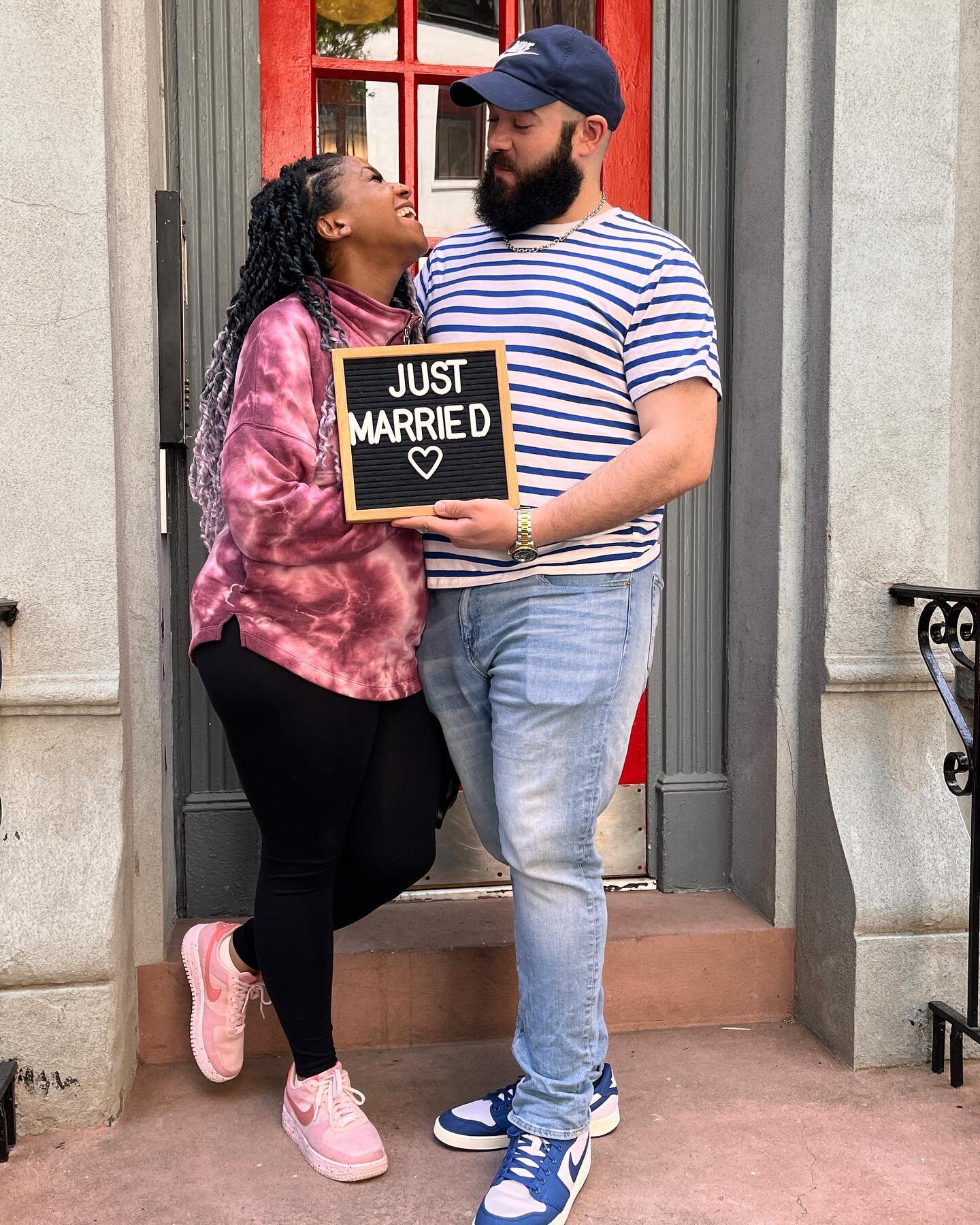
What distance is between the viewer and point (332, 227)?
8.20 ft

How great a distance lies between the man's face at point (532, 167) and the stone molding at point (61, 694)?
139cm

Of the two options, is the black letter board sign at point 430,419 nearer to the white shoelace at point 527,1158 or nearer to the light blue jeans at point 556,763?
the light blue jeans at point 556,763

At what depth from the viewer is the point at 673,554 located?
3.61 metres

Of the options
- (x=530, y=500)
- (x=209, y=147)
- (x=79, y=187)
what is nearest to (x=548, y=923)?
(x=530, y=500)

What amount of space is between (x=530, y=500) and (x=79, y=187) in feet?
4.30

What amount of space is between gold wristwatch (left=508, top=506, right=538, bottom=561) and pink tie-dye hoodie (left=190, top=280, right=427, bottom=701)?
28 cm

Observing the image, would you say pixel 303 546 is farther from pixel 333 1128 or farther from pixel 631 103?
pixel 631 103

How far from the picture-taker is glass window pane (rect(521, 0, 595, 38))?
350cm

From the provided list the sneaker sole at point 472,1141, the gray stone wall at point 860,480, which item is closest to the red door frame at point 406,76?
the gray stone wall at point 860,480

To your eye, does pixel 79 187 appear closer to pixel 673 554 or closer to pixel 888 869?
pixel 673 554

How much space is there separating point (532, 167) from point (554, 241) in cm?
15

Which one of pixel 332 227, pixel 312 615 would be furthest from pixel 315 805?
pixel 332 227

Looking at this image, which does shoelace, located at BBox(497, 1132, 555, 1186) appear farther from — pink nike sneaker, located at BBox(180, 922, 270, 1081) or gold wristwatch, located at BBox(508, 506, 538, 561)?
gold wristwatch, located at BBox(508, 506, 538, 561)

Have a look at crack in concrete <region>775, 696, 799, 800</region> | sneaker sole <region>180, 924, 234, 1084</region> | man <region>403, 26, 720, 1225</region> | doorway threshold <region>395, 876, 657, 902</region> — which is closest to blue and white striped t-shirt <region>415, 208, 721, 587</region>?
man <region>403, 26, 720, 1225</region>
